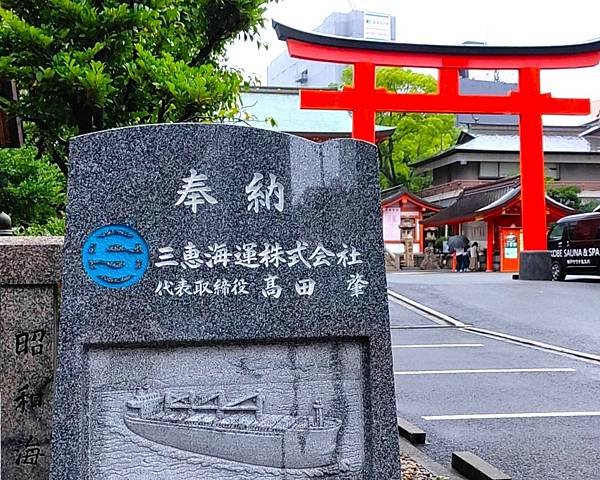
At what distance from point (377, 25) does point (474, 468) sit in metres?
59.6

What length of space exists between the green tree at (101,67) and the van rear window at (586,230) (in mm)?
17345

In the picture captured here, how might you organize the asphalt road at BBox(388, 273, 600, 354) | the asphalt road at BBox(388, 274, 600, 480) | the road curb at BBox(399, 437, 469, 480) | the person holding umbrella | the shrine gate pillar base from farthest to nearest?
the person holding umbrella, the shrine gate pillar base, the asphalt road at BBox(388, 273, 600, 354), the asphalt road at BBox(388, 274, 600, 480), the road curb at BBox(399, 437, 469, 480)

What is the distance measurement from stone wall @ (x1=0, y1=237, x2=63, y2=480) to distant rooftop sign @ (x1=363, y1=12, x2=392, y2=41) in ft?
189

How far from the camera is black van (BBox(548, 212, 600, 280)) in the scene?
2012 centimetres

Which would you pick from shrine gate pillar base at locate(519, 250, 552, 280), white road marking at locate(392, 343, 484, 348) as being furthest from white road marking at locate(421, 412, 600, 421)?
shrine gate pillar base at locate(519, 250, 552, 280)

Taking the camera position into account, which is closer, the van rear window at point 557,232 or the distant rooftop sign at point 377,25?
the van rear window at point 557,232

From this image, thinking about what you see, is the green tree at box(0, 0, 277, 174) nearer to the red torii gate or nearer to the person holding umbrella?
the red torii gate

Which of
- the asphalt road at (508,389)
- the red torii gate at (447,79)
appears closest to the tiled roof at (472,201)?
the red torii gate at (447,79)

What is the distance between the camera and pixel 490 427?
18.1ft

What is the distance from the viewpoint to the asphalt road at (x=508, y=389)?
4.82 metres

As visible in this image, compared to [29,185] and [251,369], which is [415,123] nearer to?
[29,185]

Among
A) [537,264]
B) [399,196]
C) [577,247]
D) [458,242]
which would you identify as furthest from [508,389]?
[399,196]

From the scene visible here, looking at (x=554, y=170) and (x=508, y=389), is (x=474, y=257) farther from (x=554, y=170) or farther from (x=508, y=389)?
(x=508, y=389)

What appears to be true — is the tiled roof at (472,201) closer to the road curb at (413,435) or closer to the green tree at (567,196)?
the green tree at (567,196)
